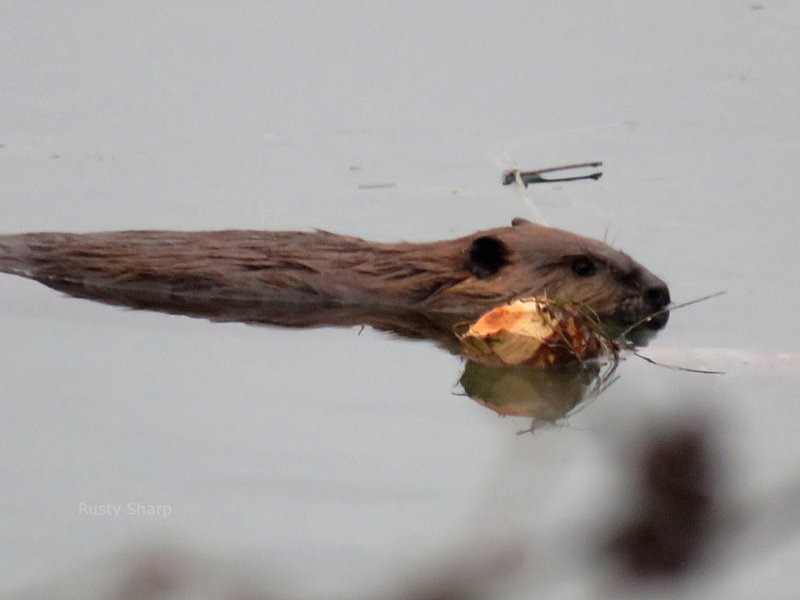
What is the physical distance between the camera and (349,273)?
546 cm

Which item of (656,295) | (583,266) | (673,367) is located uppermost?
(583,266)

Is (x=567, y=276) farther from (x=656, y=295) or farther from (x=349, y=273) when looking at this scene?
(x=349, y=273)

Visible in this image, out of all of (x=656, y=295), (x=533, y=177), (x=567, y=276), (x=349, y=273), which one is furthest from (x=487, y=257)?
(x=533, y=177)

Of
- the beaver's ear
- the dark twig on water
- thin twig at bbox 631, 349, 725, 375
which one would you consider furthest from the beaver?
the dark twig on water

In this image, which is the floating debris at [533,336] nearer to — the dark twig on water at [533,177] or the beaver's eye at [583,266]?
the beaver's eye at [583,266]

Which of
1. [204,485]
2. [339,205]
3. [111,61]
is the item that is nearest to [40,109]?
[111,61]

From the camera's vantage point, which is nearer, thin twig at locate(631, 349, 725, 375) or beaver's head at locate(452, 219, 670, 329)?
thin twig at locate(631, 349, 725, 375)

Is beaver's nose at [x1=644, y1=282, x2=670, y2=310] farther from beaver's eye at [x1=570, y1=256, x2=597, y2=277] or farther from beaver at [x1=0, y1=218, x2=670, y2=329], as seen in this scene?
beaver's eye at [x1=570, y1=256, x2=597, y2=277]

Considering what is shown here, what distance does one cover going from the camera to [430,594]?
2.75 ft

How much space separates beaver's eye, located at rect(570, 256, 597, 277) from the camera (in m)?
5.38

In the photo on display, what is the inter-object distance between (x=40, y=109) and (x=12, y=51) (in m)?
1.26

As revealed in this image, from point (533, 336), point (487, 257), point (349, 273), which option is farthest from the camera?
point (349, 273)

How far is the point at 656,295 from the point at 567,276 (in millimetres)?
330

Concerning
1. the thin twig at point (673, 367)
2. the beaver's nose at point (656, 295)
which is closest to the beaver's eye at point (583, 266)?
the beaver's nose at point (656, 295)
